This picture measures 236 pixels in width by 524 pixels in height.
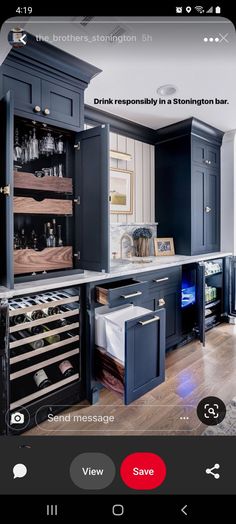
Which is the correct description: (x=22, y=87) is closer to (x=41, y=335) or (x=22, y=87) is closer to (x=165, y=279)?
(x=41, y=335)

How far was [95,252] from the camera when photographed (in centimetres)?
158

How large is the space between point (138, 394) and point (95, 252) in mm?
772

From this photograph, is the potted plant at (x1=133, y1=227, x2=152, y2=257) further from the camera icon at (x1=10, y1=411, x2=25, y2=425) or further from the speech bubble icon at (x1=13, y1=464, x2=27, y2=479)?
the speech bubble icon at (x1=13, y1=464, x2=27, y2=479)

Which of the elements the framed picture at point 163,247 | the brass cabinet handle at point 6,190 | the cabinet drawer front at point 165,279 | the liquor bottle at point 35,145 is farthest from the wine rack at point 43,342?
the framed picture at point 163,247

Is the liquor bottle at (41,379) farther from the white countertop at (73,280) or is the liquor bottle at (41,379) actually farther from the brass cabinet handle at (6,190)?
the brass cabinet handle at (6,190)

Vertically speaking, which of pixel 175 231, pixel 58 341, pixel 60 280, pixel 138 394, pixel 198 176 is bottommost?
pixel 138 394

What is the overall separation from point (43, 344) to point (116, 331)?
37cm

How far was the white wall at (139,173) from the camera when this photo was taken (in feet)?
7.54

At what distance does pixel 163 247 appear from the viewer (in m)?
2.58

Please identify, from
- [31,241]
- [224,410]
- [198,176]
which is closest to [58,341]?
[31,241]

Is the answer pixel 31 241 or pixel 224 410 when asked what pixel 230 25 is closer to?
pixel 224 410

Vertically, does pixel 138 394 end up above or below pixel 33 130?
below

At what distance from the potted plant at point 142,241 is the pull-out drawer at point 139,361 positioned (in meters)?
1.15

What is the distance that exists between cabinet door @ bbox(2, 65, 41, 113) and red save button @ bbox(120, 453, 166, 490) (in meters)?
1.43
